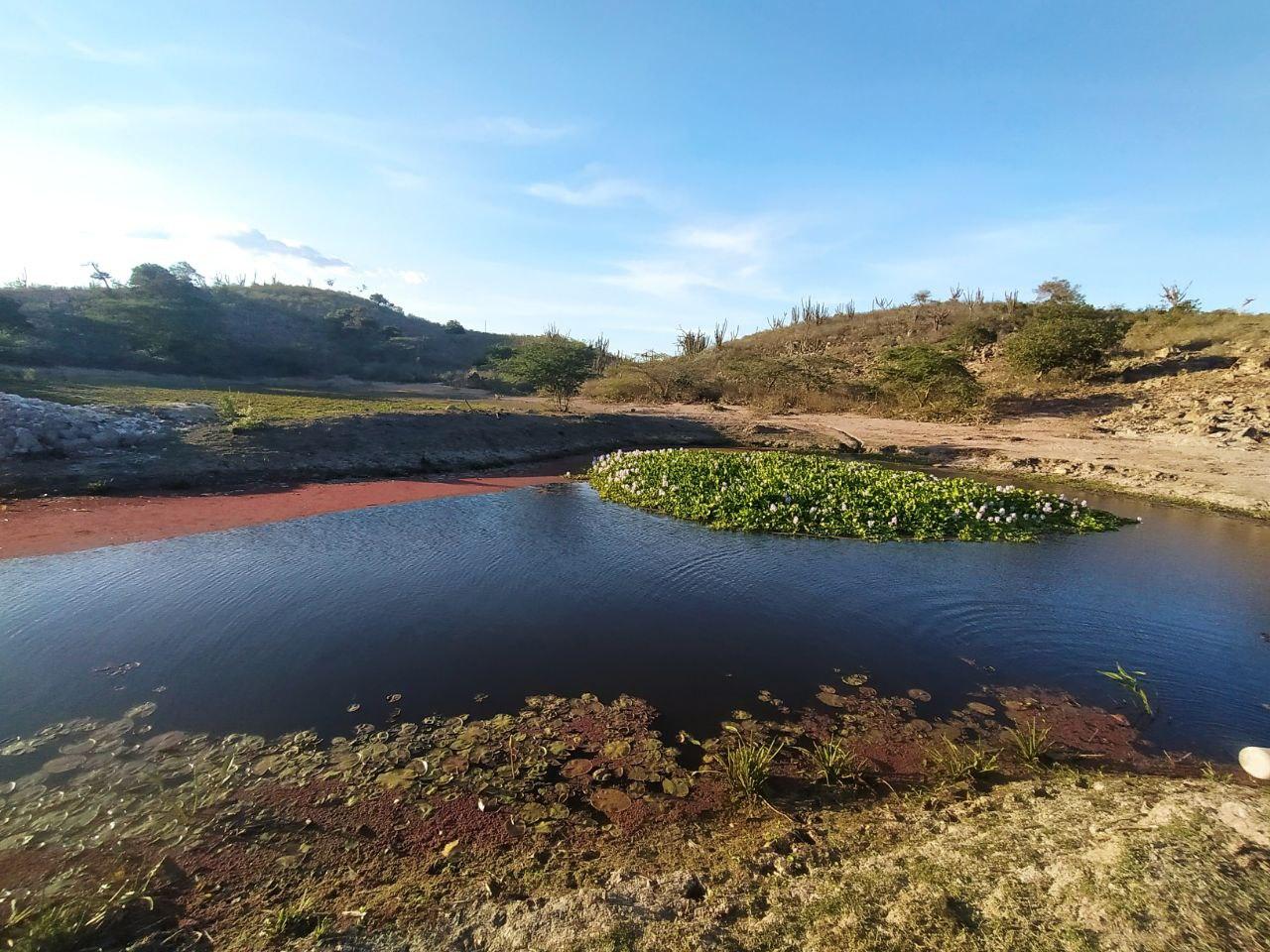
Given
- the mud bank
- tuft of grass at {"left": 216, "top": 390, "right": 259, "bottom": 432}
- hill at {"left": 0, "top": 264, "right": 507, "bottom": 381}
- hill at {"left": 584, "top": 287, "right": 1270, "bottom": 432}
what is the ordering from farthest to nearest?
hill at {"left": 0, "top": 264, "right": 507, "bottom": 381} → hill at {"left": 584, "top": 287, "right": 1270, "bottom": 432} → tuft of grass at {"left": 216, "top": 390, "right": 259, "bottom": 432} → the mud bank

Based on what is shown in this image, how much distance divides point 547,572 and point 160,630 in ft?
15.0

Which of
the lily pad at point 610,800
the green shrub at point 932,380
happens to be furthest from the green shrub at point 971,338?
the lily pad at point 610,800

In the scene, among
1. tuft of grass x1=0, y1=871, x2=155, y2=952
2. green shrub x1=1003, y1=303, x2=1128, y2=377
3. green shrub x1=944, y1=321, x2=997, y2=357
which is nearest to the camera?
tuft of grass x1=0, y1=871, x2=155, y2=952

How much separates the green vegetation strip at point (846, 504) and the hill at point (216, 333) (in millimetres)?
34724

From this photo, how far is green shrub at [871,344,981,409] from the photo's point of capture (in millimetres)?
26891

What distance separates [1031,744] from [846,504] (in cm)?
775

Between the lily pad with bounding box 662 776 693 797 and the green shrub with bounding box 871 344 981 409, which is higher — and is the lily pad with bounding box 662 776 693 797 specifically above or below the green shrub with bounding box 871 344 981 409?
below

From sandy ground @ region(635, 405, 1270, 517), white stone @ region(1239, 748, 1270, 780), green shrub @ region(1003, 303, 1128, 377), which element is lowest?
white stone @ region(1239, 748, 1270, 780)

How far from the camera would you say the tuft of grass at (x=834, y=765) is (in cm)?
429

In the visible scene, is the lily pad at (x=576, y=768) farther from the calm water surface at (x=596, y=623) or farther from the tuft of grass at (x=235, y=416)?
the tuft of grass at (x=235, y=416)

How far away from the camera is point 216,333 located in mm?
42062

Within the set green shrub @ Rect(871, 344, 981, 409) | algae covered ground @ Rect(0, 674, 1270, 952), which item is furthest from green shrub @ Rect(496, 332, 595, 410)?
algae covered ground @ Rect(0, 674, 1270, 952)

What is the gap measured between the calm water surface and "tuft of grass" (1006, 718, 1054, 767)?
685 millimetres

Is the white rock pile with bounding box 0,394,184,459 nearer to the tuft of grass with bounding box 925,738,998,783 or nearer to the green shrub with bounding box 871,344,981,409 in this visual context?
the tuft of grass with bounding box 925,738,998,783
